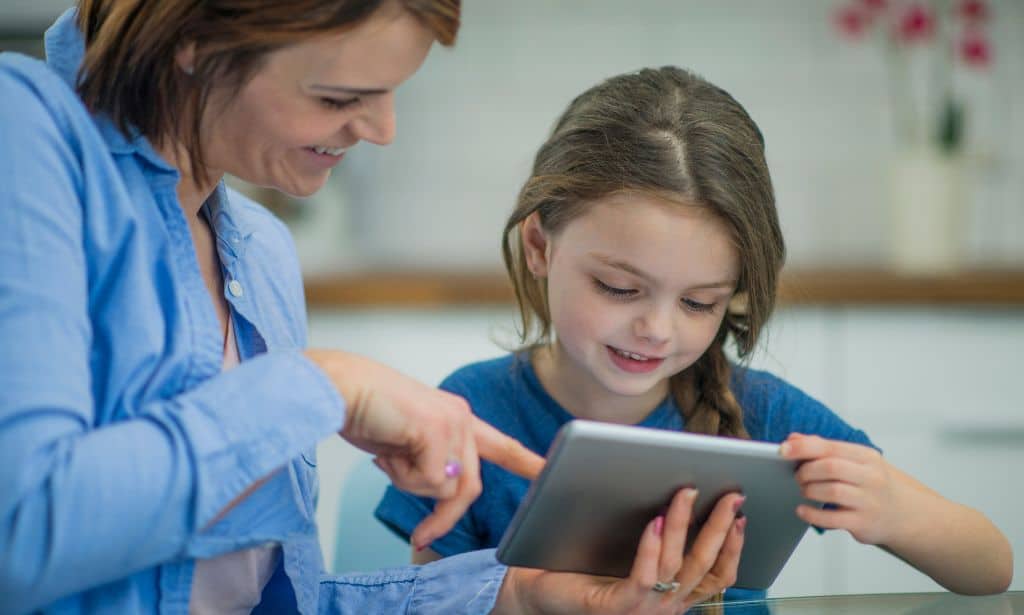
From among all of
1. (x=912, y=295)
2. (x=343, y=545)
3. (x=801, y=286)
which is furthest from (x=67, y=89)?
(x=912, y=295)

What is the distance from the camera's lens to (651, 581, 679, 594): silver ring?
3.07ft

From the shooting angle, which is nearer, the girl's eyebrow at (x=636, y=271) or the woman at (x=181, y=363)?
the woman at (x=181, y=363)

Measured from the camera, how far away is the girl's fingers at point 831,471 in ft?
2.97

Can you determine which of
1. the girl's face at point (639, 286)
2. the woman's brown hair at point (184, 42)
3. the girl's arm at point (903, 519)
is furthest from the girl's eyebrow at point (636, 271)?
the woman's brown hair at point (184, 42)

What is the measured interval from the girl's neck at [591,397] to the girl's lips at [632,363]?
0.13 meters

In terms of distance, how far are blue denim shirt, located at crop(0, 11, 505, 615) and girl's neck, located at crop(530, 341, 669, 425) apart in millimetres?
407

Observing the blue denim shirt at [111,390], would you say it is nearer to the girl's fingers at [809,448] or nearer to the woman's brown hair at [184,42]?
the woman's brown hair at [184,42]

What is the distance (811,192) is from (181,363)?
2.41 metres

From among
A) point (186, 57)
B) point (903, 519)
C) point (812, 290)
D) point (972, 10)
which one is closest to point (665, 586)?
point (903, 519)

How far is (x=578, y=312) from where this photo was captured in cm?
121

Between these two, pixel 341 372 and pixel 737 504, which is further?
pixel 737 504

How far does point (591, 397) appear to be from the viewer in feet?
4.43

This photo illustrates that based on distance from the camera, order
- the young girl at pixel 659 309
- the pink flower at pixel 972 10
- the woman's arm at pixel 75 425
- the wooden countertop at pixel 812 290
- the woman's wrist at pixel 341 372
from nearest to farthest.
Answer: the woman's arm at pixel 75 425, the woman's wrist at pixel 341 372, the young girl at pixel 659 309, the wooden countertop at pixel 812 290, the pink flower at pixel 972 10

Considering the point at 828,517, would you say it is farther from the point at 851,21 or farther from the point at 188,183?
the point at 851,21
